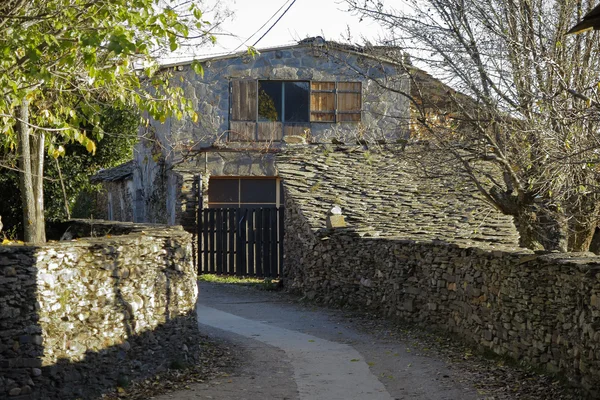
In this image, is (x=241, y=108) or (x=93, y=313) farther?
(x=241, y=108)

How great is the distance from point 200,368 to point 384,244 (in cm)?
529

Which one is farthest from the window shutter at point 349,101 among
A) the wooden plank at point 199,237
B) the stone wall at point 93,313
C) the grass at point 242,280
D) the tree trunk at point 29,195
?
the stone wall at point 93,313

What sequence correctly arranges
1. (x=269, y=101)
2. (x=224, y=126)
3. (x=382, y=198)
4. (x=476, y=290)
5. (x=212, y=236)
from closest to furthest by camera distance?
(x=476, y=290) < (x=382, y=198) < (x=212, y=236) < (x=224, y=126) < (x=269, y=101)

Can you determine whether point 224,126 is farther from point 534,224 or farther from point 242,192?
point 534,224

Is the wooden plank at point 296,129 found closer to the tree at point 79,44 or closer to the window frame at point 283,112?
the window frame at point 283,112

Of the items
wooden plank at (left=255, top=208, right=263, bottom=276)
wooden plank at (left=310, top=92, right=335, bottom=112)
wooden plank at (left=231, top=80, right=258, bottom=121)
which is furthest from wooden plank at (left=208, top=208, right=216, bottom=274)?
wooden plank at (left=310, top=92, right=335, bottom=112)

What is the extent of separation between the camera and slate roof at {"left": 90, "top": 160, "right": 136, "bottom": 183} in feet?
90.1

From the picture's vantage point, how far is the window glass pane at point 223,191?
2338 cm

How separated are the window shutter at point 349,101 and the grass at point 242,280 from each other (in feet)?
19.0

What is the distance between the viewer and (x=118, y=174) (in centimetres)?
2831

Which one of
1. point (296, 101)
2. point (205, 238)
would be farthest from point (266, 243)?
point (296, 101)

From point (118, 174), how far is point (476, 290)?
64.2 ft

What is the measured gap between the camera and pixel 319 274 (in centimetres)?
1700

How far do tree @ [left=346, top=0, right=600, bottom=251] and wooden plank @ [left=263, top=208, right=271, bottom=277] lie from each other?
328 inches
